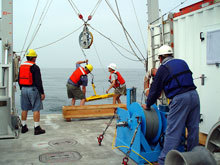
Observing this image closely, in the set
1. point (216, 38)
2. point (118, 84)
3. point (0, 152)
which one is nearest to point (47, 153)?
point (0, 152)

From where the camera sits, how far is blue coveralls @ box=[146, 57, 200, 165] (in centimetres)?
375

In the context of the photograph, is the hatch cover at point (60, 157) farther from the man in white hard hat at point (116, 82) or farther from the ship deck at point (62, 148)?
the man in white hard hat at point (116, 82)

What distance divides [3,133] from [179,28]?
15.5 feet

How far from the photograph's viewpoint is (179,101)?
3738mm

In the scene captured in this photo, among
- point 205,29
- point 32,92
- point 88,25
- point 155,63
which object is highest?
point 88,25

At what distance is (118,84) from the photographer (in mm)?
10211

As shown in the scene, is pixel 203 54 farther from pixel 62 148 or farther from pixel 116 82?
pixel 116 82

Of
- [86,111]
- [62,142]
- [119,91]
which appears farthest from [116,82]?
[62,142]

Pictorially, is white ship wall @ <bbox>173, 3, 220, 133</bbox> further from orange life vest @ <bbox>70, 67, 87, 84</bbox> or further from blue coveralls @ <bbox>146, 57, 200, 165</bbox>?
orange life vest @ <bbox>70, 67, 87, 84</bbox>

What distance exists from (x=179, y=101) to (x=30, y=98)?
4.12 m

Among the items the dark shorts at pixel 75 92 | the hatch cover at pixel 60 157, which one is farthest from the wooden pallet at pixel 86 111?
the hatch cover at pixel 60 157

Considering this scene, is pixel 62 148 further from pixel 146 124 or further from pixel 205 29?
pixel 205 29

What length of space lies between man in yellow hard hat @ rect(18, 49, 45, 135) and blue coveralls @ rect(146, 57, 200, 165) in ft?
11.9

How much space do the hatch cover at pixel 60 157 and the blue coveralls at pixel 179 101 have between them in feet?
5.55
